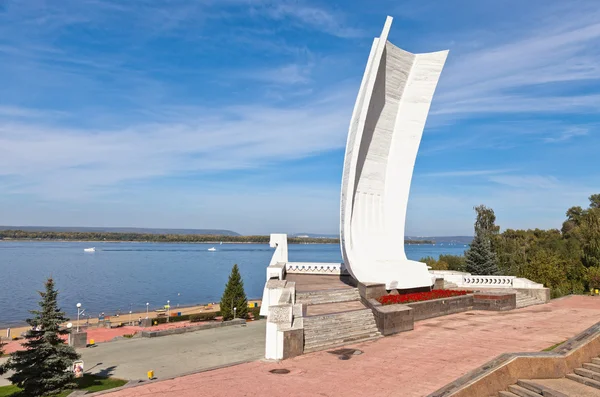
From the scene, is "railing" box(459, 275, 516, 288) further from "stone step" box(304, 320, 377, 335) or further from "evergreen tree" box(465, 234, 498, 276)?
"stone step" box(304, 320, 377, 335)

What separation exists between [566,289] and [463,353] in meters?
14.4

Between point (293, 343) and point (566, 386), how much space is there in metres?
4.80

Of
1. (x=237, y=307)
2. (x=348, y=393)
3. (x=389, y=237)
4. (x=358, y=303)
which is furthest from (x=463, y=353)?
(x=237, y=307)

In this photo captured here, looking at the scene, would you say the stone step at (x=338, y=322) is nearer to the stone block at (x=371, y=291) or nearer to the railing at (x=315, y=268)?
the stone block at (x=371, y=291)

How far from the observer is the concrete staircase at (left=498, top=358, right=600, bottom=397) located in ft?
21.7

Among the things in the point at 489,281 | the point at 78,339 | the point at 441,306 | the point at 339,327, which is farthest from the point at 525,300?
the point at 78,339

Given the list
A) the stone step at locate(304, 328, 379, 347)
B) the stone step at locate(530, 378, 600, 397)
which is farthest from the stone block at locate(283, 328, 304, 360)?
the stone step at locate(530, 378, 600, 397)

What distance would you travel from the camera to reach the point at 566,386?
23.0 ft

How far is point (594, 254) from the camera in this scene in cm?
2650

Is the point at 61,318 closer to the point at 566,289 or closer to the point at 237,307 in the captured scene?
the point at 237,307

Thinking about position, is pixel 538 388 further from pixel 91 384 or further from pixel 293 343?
pixel 91 384

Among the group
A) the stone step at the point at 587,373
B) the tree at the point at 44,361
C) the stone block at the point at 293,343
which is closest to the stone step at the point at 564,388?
the stone step at the point at 587,373

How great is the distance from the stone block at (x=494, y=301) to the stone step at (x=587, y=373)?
744cm

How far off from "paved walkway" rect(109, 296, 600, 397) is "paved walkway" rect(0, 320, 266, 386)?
8.36 feet
